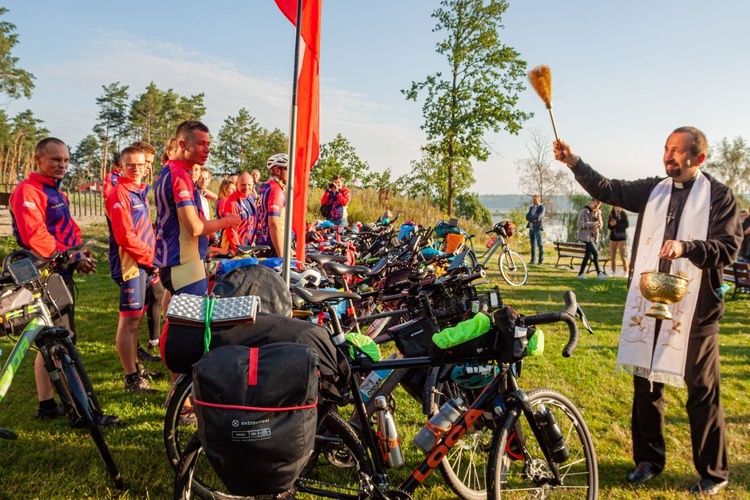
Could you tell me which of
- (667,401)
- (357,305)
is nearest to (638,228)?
(667,401)

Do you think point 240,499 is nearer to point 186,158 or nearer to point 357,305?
point 186,158

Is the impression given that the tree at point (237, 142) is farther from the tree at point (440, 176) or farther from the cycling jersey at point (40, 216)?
the cycling jersey at point (40, 216)

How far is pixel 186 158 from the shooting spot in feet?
10.7

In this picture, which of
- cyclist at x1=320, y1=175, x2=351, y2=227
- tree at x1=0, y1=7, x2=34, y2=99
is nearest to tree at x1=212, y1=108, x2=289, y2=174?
tree at x1=0, y1=7, x2=34, y2=99

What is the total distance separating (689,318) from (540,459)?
1357mm

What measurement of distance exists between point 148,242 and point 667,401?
498 cm

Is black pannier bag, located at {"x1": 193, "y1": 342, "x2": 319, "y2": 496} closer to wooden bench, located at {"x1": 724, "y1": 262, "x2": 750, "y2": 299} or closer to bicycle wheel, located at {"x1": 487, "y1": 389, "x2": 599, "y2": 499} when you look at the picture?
bicycle wheel, located at {"x1": 487, "y1": 389, "x2": 599, "y2": 499}

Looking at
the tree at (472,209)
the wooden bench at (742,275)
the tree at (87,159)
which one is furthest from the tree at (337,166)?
the tree at (87,159)

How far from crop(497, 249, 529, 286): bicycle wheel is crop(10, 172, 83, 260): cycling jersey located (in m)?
8.62

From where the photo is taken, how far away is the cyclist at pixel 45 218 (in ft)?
11.5

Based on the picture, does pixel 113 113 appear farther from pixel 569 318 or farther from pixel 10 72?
pixel 569 318

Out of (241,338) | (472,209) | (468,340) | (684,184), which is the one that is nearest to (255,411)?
(241,338)

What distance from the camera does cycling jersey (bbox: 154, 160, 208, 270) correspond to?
317cm

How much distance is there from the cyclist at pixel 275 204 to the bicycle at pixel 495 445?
89.2 inches
